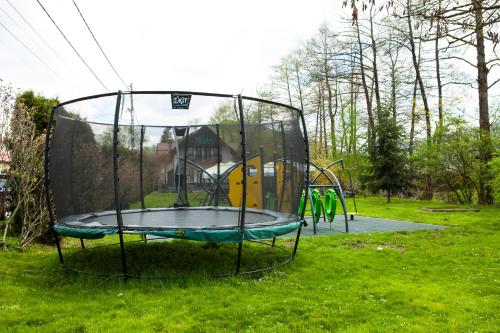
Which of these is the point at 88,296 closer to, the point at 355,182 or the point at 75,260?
the point at 75,260

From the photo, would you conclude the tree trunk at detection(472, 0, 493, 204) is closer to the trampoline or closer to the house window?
the trampoline

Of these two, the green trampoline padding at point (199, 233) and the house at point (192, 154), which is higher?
the house at point (192, 154)

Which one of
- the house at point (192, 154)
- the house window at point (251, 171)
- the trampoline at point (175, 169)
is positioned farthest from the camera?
the house at point (192, 154)

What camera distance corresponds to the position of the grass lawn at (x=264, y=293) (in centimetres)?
261

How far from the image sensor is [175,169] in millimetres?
6090

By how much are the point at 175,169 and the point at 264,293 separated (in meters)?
3.20

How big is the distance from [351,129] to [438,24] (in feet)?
58.9

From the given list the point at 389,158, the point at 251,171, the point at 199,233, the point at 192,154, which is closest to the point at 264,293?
the point at 199,233

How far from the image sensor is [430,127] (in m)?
16.4

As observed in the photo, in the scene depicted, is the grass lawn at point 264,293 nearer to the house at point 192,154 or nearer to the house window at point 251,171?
the house window at point 251,171

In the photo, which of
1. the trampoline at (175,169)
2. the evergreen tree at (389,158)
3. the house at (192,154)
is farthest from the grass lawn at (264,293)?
the evergreen tree at (389,158)

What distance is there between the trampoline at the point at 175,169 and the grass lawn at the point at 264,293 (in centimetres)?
35

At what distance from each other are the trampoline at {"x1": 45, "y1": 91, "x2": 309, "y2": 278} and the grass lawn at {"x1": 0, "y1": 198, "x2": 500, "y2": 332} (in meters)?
0.35

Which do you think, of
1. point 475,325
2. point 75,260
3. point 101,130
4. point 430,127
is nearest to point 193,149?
point 101,130
